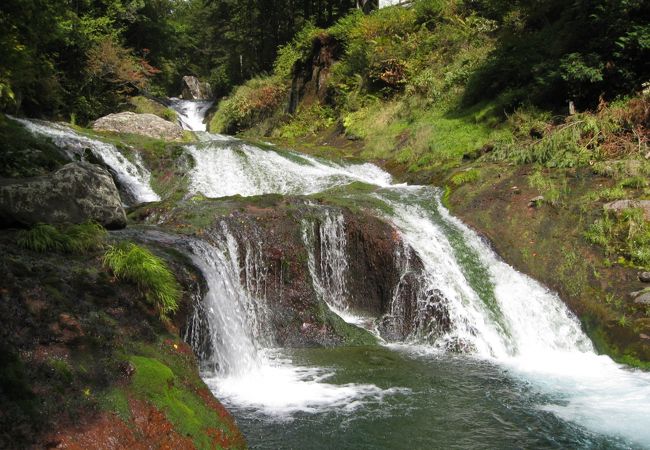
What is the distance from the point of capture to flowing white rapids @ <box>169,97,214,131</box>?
127 ft

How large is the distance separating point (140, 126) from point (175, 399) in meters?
17.8

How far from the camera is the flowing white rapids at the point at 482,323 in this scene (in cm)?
702

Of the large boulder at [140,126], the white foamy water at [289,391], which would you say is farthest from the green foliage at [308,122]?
the white foamy water at [289,391]

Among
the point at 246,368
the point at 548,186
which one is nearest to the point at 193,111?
the point at 548,186

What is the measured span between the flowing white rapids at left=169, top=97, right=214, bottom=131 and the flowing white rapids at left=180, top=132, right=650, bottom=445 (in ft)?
79.0

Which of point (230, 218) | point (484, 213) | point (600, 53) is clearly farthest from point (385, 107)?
point (230, 218)

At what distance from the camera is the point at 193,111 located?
42.1 meters

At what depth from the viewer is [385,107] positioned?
76.1 ft

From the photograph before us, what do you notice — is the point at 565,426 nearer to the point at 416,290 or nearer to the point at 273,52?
the point at 416,290

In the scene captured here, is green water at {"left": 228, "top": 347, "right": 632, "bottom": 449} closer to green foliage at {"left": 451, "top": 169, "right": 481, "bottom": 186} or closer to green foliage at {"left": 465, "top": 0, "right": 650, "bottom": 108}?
green foliage at {"left": 451, "top": 169, "right": 481, "bottom": 186}

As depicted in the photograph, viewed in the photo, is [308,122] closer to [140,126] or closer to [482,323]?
[140,126]

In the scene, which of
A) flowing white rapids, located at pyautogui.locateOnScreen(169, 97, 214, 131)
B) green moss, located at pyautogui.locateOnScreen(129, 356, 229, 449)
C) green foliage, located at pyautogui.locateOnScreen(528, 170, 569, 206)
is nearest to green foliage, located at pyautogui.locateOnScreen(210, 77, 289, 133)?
flowing white rapids, located at pyautogui.locateOnScreen(169, 97, 214, 131)

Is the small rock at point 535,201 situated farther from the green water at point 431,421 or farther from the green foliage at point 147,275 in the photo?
the green foliage at point 147,275

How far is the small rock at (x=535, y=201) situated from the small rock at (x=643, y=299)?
3.43 metres
